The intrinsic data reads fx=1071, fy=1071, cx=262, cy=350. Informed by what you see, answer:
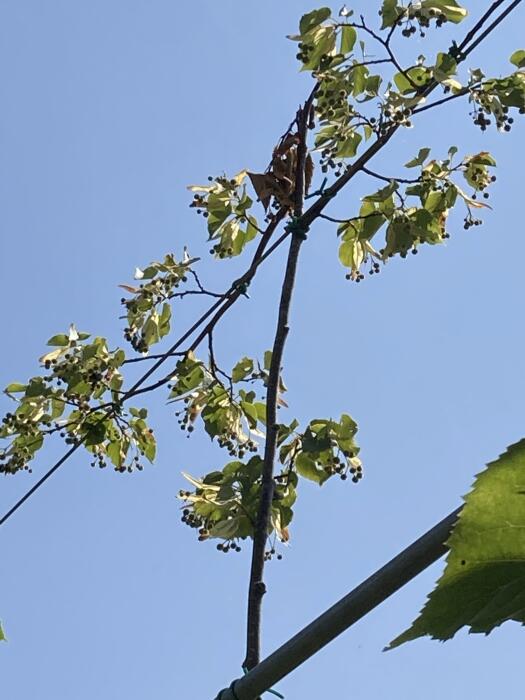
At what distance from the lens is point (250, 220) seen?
8.51ft

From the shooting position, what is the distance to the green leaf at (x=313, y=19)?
2449mm

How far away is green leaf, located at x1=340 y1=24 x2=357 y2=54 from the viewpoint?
247cm

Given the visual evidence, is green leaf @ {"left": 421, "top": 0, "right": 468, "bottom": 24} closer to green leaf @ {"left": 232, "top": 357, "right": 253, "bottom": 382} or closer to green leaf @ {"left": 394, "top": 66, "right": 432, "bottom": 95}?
green leaf @ {"left": 394, "top": 66, "right": 432, "bottom": 95}

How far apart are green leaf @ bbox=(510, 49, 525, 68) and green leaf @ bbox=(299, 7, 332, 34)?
45cm

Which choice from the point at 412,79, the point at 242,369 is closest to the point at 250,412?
the point at 242,369

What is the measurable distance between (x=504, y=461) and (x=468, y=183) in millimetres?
2304

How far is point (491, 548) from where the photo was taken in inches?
15.3

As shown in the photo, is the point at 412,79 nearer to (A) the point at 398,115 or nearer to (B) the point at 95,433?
(A) the point at 398,115

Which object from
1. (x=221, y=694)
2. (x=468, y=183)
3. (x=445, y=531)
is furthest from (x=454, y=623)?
(x=468, y=183)

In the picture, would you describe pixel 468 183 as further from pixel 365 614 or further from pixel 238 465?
pixel 365 614

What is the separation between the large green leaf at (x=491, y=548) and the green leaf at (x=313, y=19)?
Result: 221cm

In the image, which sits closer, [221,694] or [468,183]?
[221,694]

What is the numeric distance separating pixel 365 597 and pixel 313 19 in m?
2.16

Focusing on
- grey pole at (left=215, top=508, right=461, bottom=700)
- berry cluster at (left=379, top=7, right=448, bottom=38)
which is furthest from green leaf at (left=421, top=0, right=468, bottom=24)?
grey pole at (left=215, top=508, right=461, bottom=700)
